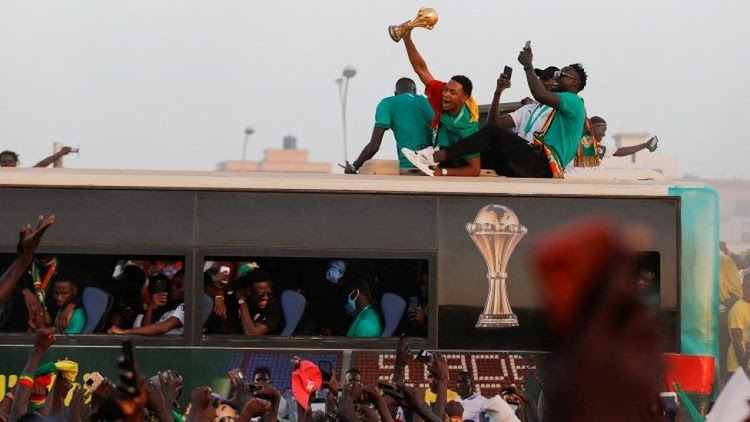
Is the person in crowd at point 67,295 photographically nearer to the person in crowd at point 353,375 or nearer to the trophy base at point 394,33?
the person in crowd at point 353,375

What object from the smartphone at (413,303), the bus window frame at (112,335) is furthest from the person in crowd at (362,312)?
the bus window frame at (112,335)

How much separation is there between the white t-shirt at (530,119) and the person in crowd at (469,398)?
187cm

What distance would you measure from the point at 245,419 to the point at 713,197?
15.8ft

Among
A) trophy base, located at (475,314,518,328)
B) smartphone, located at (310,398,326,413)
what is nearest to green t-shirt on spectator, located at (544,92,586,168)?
trophy base, located at (475,314,518,328)

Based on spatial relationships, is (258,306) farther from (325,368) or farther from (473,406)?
(473,406)

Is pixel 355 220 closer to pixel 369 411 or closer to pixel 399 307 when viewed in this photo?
pixel 399 307

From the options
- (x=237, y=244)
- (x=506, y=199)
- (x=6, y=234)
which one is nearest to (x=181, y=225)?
(x=237, y=244)

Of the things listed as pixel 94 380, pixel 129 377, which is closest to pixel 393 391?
pixel 129 377

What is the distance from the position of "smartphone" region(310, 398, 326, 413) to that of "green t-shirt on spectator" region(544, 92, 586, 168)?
2375mm

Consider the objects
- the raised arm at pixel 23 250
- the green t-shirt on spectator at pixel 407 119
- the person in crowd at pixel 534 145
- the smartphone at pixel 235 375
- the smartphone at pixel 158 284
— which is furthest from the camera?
the green t-shirt on spectator at pixel 407 119

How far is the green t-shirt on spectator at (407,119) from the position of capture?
11.3 metres

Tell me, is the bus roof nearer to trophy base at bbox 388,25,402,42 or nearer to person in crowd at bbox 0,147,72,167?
trophy base at bbox 388,25,402,42

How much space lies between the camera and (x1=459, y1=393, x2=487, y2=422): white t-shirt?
973 centimetres

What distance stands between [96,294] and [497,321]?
2.59 meters
